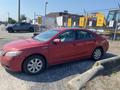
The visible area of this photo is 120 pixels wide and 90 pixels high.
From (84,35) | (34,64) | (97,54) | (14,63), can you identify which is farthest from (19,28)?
(14,63)

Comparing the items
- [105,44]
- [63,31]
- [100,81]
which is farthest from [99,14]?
[100,81]

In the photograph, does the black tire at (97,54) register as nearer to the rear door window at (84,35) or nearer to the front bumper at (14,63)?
the rear door window at (84,35)

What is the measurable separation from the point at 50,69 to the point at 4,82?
1736mm

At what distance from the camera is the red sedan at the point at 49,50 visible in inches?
226

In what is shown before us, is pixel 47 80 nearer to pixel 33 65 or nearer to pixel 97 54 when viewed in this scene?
pixel 33 65

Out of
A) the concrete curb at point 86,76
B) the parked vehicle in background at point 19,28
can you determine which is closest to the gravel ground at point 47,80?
the concrete curb at point 86,76

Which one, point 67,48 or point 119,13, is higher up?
point 119,13

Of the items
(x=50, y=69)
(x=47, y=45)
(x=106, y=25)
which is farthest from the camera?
(x=106, y=25)

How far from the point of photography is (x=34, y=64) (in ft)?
19.5

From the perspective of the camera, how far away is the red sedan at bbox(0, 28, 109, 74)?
5.73 m

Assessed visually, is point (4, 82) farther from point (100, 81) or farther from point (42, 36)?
point (100, 81)

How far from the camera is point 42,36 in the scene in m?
6.94

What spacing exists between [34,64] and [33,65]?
0.04 meters

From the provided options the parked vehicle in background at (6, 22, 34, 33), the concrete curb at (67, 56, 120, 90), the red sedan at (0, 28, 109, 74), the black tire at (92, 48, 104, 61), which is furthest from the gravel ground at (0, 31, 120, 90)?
the parked vehicle in background at (6, 22, 34, 33)
